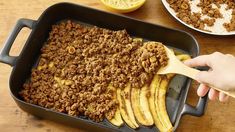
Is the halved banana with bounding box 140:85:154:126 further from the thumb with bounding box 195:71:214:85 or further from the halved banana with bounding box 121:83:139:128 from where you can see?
the thumb with bounding box 195:71:214:85

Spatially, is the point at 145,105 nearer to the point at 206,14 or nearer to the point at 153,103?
the point at 153,103

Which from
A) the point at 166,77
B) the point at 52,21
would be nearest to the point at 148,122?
the point at 166,77

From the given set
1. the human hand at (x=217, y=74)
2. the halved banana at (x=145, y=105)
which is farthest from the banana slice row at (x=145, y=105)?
the human hand at (x=217, y=74)

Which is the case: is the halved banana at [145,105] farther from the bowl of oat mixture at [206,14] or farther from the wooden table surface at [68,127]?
the bowl of oat mixture at [206,14]

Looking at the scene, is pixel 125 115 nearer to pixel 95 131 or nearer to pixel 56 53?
pixel 95 131

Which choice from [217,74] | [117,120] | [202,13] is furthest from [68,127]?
[202,13]

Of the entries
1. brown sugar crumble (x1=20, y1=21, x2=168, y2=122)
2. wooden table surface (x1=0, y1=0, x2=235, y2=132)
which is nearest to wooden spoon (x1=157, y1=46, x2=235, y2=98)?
brown sugar crumble (x1=20, y1=21, x2=168, y2=122)
